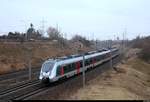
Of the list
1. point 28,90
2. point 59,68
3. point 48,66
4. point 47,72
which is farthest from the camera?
point 59,68

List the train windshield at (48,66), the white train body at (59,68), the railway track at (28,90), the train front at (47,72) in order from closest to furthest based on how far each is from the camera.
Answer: the railway track at (28,90), the train front at (47,72), the white train body at (59,68), the train windshield at (48,66)

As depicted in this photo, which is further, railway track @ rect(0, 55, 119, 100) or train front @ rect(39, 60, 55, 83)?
train front @ rect(39, 60, 55, 83)

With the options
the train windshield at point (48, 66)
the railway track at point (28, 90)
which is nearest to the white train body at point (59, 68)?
the train windshield at point (48, 66)

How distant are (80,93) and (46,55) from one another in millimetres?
57057

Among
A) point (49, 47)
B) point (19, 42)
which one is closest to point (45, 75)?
point (19, 42)

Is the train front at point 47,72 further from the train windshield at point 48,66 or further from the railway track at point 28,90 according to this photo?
the railway track at point 28,90

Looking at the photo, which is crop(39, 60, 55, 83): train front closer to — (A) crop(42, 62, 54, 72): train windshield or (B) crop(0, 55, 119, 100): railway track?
(A) crop(42, 62, 54, 72): train windshield

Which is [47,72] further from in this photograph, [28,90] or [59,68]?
[28,90]

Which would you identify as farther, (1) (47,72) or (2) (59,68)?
(2) (59,68)

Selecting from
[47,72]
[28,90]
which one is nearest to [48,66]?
[47,72]

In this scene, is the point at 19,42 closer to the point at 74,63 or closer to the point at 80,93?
the point at 74,63

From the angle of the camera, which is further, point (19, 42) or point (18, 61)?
point (19, 42)

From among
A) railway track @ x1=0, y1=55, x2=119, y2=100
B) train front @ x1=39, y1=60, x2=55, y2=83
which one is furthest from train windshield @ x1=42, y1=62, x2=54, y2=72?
railway track @ x1=0, y1=55, x2=119, y2=100

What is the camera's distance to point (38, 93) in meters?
34.6
